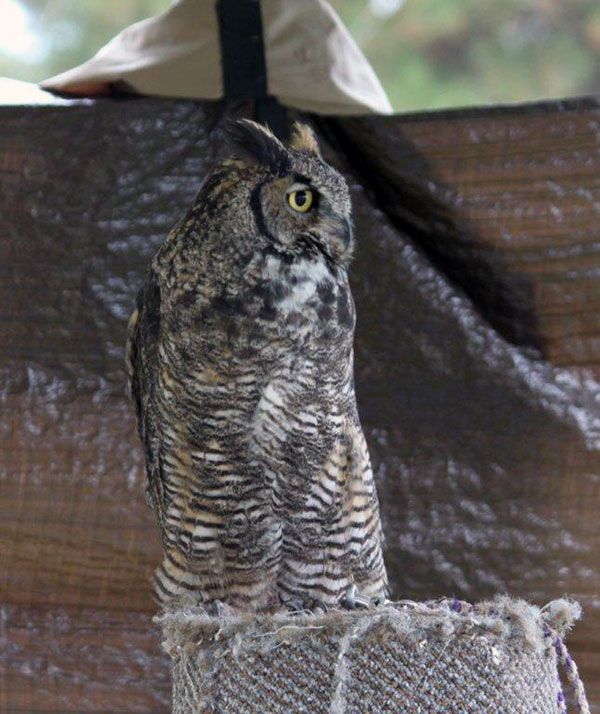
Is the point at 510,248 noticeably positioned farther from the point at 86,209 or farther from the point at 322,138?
the point at 86,209

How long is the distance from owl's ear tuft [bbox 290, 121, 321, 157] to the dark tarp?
37 centimetres

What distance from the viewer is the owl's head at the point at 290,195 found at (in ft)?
3.77

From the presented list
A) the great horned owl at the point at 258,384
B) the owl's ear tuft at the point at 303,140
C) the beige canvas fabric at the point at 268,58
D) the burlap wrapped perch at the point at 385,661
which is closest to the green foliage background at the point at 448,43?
the beige canvas fabric at the point at 268,58

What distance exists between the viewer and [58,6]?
328 cm

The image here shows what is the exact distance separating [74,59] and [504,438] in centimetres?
235

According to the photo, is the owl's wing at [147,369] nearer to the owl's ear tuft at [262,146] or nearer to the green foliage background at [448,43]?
the owl's ear tuft at [262,146]

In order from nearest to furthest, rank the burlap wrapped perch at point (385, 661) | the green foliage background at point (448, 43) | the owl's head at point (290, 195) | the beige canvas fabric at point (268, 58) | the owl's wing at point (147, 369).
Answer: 1. the burlap wrapped perch at point (385, 661)
2. the owl's head at point (290, 195)
3. the owl's wing at point (147, 369)
4. the beige canvas fabric at point (268, 58)
5. the green foliage background at point (448, 43)

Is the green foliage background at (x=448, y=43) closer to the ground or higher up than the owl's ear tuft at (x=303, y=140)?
higher up

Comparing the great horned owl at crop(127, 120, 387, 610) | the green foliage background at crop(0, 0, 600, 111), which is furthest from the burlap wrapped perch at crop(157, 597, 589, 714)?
the green foliage background at crop(0, 0, 600, 111)

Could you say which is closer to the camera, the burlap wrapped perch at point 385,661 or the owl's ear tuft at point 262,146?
the burlap wrapped perch at point 385,661

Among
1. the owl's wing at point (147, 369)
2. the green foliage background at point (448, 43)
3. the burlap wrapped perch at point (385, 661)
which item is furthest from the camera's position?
the green foliage background at point (448, 43)

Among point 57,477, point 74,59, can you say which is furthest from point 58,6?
point 57,477

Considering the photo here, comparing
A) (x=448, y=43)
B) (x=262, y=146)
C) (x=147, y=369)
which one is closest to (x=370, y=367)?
(x=147, y=369)

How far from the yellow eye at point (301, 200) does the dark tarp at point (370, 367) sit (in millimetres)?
458
